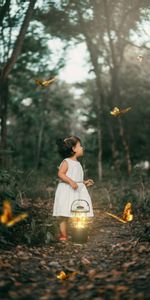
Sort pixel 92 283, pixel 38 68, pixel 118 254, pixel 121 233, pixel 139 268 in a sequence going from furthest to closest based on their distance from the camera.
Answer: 1. pixel 38 68
2. pixel 121 233
3. pixel 118 254
4. pixel 139 268
5. pixel 92 283

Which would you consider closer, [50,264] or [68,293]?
[68,293]

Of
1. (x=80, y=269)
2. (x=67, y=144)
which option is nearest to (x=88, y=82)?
(x=67, y=144)

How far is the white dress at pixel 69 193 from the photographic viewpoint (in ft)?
20.5

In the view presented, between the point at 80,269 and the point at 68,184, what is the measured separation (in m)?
Answer: 1.83

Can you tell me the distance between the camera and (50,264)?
4996 millimetres

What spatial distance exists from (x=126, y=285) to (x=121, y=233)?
2962mm

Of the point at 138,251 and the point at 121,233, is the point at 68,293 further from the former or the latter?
the point at 121,233

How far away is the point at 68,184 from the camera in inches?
251

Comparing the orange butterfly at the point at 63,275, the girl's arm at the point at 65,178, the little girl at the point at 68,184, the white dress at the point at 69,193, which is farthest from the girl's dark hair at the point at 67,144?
the orange butterfly at the point at 63,275

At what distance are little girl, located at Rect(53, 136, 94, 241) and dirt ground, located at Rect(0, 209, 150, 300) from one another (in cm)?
42

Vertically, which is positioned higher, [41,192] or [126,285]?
[41,192]

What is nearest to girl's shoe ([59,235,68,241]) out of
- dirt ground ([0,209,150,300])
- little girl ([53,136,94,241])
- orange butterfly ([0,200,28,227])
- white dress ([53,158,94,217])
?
little girl ([53,136,94,241])

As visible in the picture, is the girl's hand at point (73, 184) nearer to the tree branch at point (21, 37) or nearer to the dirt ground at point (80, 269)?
the dirt ground at point (80, 269)

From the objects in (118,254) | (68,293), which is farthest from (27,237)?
(68,293)
